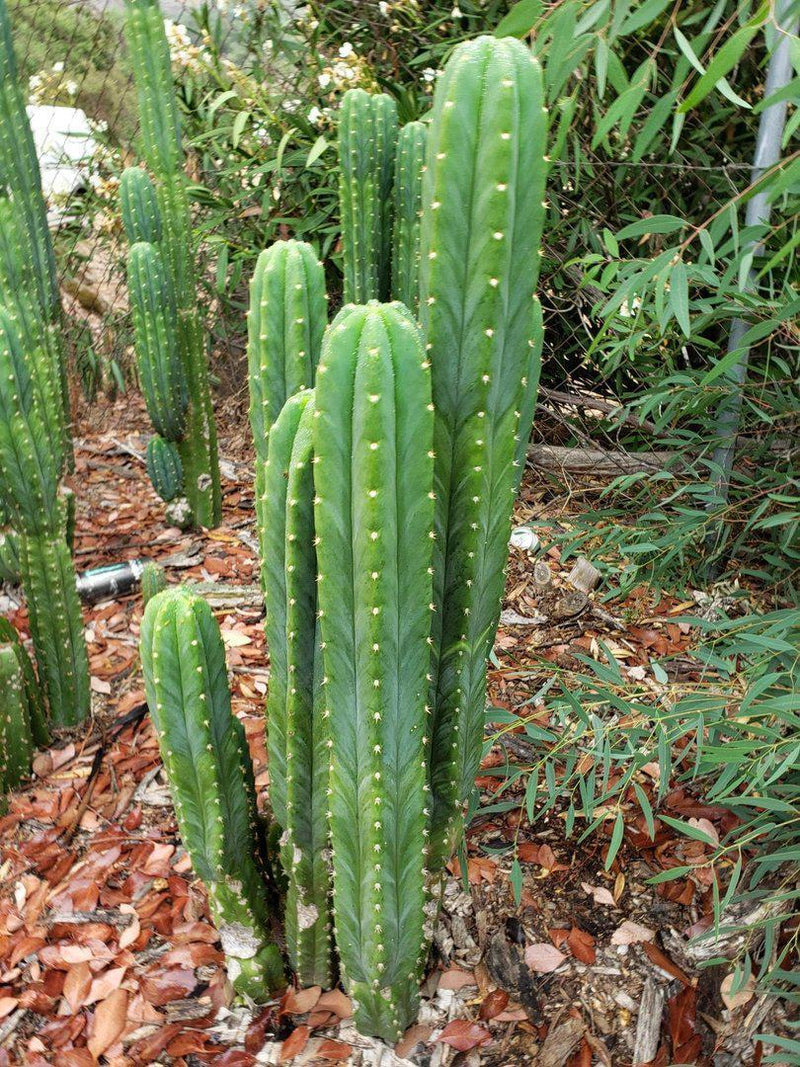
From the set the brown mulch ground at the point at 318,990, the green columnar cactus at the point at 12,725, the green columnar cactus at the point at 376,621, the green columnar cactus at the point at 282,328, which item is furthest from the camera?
the green columnar cactus at the point at 12,725

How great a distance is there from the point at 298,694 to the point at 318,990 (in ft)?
2.17

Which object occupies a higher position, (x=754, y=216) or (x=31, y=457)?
(x=754, y=216)

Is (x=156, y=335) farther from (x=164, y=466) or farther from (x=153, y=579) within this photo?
(x=153, y=579)

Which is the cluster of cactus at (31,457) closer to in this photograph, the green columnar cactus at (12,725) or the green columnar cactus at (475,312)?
the green columnar cactus at (12,725)

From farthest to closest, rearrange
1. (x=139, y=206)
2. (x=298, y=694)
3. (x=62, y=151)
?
(x=62, y=151) < (x=139, y=206) < (x=298, y=694)

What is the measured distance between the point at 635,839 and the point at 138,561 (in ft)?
7.21

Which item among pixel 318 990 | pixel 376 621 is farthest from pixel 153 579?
pixel 376 621

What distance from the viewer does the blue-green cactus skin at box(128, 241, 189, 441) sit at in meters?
3.11

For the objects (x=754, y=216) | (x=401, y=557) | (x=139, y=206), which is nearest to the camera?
(x=401, y=557)

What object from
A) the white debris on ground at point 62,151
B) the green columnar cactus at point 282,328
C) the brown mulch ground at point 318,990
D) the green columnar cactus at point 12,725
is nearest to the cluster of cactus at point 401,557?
the brown mulch ground at point 318,990

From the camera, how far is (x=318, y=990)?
1.59 metres

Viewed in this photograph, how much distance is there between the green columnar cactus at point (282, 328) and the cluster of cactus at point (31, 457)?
844 millimetres

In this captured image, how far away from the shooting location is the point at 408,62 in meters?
3.81

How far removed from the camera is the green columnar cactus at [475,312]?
3.63 ft
